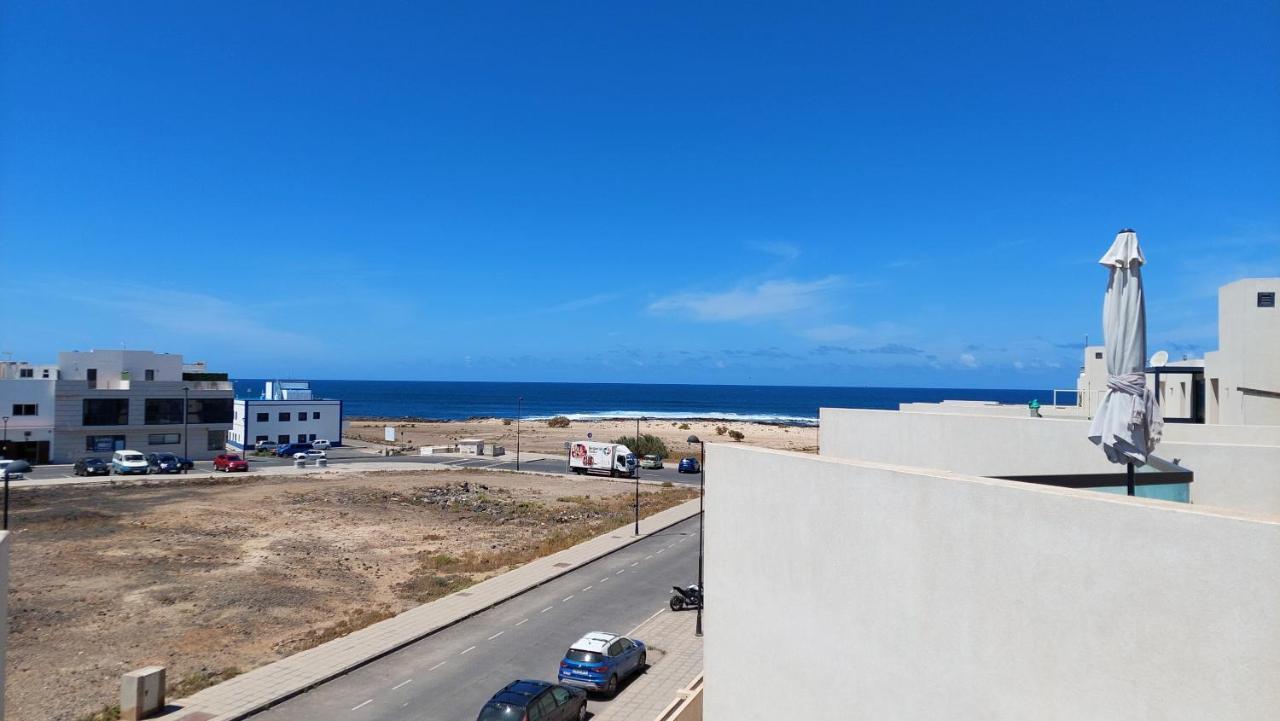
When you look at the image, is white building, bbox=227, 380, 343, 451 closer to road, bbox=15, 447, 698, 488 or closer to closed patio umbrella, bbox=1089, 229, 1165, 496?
road, bbox=15, 447, 698, 488

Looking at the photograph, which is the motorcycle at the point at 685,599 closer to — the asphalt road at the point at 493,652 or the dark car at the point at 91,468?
the asphalt road at the point at 493,652

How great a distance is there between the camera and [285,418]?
77.8 meters

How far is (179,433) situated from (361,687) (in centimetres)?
5791

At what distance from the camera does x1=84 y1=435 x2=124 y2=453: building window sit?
2418 inches

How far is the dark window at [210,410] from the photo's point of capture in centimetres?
6538

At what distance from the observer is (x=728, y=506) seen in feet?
29.8

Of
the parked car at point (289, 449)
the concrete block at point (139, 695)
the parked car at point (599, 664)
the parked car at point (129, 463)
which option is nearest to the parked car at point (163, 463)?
the parked car at point (129, 463)

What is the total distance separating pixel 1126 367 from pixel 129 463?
65.3 m

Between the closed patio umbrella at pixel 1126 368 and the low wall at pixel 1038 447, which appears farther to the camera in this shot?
the low wall at pixel 1038 447

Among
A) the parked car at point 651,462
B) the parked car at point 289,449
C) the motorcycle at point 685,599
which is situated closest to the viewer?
the motorcycle at point 685,599

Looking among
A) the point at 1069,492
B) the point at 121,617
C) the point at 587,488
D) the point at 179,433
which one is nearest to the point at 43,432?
the point at 179,433

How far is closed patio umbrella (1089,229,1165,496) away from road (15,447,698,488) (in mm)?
52730

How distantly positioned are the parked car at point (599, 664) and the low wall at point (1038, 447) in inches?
313

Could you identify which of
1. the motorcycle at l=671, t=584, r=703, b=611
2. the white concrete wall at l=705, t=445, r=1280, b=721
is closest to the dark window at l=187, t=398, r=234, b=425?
the motorcycle at l=671, t=584, r=703, b=611
